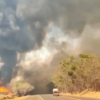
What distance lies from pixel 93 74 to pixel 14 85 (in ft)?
412

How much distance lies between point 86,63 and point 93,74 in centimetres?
632

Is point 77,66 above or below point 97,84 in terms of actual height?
above

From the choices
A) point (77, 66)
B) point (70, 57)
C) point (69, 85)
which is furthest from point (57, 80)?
point (77, 66)

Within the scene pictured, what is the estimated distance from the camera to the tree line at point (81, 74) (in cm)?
8262

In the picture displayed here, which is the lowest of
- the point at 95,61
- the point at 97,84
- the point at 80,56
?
the point at 97,84

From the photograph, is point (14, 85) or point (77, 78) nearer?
point (77, 78)

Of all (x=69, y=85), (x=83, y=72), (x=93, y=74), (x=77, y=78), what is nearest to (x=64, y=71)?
(x=69, y=85)

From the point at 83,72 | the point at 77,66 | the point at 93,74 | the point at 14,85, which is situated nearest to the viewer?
the point at 93,74

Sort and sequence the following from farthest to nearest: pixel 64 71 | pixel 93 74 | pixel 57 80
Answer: pixel 57 80, pixel 64 71, pixel 93 74

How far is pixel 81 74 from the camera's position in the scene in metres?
92.4

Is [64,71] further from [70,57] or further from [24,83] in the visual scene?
[24,83]

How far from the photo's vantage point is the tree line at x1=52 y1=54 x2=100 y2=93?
82.6 metres

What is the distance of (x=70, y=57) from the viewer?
373 ft

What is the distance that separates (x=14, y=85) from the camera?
196 m
